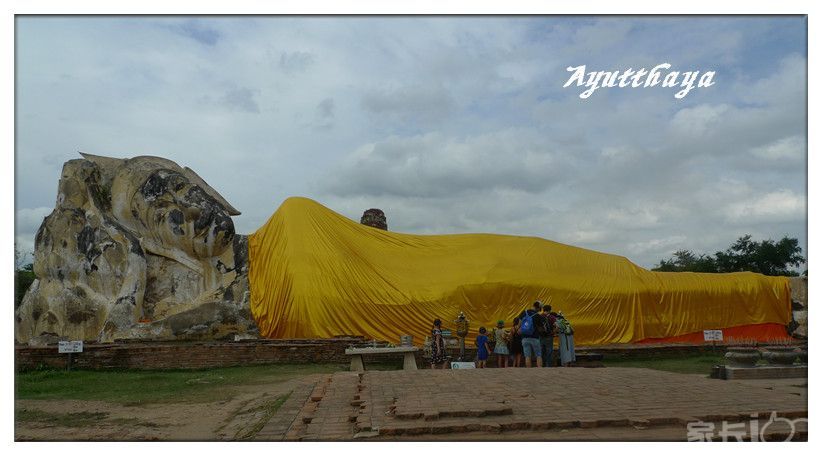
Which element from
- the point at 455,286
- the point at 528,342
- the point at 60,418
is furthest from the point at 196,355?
the point at 455,286

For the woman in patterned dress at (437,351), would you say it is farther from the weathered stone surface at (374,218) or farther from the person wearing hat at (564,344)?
the weathered stone surface at (374,218)

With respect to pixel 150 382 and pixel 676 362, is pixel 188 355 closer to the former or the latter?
pixel 150 382

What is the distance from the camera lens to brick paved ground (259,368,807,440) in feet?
13.3

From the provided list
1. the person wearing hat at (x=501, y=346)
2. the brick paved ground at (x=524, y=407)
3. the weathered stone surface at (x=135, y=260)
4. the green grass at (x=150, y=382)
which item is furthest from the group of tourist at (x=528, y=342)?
→ the weathered stone surface at (x=135, y=260)

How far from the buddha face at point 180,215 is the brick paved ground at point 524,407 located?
839cm

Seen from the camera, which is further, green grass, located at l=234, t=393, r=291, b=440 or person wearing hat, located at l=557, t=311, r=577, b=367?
person wearing hat, located at l=557, t=311, r=577, b=367

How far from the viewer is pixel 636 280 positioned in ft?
53.1

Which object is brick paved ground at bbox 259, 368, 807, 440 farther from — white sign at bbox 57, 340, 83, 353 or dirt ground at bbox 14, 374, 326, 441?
white sign at bbox 57, 340, 83, 353

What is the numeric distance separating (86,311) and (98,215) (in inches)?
87.3

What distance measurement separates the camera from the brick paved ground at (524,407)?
4.04 metres

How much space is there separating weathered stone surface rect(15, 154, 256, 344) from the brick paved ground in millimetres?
7353

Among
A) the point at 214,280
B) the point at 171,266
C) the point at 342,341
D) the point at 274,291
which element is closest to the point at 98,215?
the point at 171,266

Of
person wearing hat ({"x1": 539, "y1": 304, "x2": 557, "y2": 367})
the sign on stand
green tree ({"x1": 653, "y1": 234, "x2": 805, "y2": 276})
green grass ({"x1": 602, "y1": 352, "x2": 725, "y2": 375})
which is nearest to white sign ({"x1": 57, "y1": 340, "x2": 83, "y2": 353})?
Answer: the sign on stand

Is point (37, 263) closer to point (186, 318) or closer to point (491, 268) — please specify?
point (186, 318)
